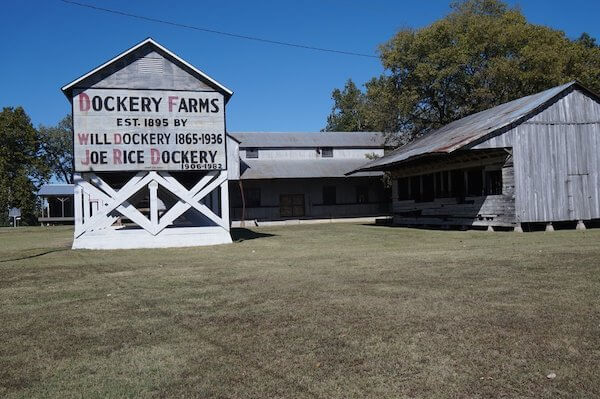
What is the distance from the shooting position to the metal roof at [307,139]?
42844mm

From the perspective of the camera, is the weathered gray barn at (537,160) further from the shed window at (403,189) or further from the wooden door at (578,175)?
the shed window at (403,189)

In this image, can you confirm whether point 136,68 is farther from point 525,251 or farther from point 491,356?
point 491,356

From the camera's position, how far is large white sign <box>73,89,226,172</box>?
19500mm

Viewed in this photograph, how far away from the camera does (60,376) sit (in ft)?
16.0

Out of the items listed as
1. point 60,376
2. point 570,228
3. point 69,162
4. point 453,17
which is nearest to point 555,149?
point 570,228

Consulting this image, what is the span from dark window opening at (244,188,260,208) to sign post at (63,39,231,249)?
1832 cm


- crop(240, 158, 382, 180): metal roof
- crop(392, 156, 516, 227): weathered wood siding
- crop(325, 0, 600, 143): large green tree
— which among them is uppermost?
crop(325, 0, 600, 143): large green tree

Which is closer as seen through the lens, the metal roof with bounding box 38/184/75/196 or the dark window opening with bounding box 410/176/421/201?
the dark window opening with bounding box 410/176/421/201

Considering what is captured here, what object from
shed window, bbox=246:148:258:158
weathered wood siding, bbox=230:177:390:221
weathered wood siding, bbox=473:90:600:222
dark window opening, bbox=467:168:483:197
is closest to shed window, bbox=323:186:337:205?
weathered wood siding, bbox=230:177:390:221

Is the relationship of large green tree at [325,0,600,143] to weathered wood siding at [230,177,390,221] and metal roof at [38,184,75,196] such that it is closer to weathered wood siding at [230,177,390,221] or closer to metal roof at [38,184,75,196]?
weathered wood siding at [230,177,390,221]

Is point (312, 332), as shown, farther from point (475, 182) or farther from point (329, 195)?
point (329, 195)

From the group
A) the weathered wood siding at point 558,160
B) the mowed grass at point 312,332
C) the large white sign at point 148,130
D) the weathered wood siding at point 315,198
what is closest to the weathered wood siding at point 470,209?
the weathered wood siding at point 558,160

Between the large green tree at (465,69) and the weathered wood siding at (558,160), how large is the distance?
38.4 feet

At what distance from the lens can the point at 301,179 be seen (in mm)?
40031
